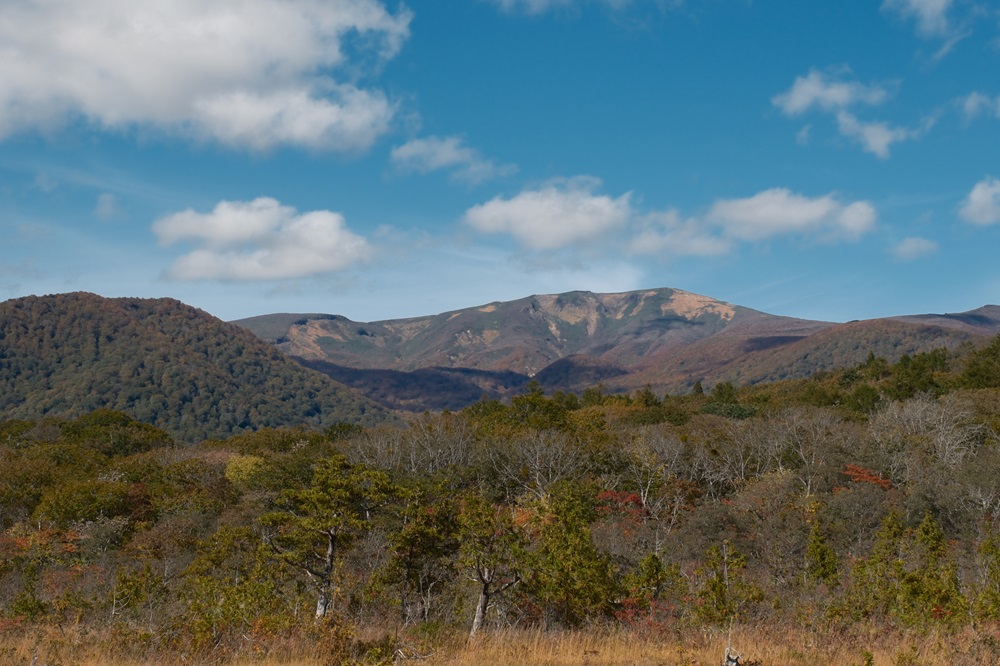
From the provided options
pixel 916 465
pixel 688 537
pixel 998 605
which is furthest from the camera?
pixel 916 465

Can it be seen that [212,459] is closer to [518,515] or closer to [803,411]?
[518,515]

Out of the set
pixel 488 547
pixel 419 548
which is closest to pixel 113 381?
pixel 419 548

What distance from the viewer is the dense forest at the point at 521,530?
10.4m

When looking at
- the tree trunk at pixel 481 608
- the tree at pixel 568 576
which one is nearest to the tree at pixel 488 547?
the tree trunk at pixel 481 608

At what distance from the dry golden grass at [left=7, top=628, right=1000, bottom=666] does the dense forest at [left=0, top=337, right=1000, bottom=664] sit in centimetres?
8

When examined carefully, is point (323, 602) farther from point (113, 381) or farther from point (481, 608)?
point (113, 381)

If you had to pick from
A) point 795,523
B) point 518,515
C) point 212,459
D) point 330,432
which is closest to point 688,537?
point 795,523

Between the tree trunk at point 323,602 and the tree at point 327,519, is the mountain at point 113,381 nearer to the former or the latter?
the tree at point 327,519

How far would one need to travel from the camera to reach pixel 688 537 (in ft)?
97.6

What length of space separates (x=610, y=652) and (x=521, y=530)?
3.67 metres

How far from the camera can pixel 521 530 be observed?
41.5ft

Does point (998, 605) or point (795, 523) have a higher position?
point (998, 605)

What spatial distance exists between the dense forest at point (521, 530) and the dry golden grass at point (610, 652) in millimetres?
83

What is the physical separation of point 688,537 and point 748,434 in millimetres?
24143
